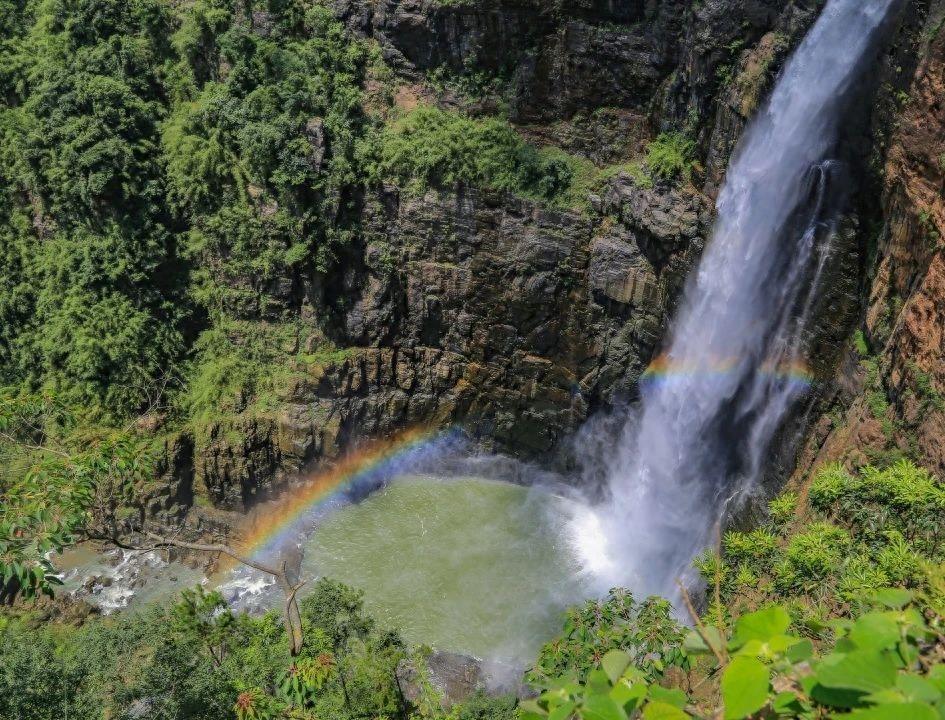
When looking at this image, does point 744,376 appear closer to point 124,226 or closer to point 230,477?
point 230,477

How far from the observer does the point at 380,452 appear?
635 inches

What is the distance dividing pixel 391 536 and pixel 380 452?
7.38 feet

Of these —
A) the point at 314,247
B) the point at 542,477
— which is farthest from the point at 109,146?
the point at 542,477

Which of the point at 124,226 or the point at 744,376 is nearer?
the point at 744,376

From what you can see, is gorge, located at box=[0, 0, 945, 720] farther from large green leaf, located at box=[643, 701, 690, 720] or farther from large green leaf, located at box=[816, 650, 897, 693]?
large green leaf, located at box=[816, 650, 897, 693]

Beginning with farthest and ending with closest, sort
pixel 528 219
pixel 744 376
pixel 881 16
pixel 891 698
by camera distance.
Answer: pixel 528 219 < pixel 744 376 < pixel 881 16 < pixel 891 698

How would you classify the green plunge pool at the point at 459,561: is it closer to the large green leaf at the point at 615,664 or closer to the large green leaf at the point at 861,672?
the large green leaf at the point at 615,664

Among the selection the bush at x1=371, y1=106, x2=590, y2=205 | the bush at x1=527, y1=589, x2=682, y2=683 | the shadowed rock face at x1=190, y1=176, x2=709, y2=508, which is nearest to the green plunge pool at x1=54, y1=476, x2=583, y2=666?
the shadowed rock face at x1=190, y1=176, x2=709, y2=508

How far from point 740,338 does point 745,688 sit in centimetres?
1101

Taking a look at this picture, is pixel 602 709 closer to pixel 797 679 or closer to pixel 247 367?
pixel 797 679

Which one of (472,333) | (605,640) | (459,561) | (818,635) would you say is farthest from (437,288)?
(818,635)

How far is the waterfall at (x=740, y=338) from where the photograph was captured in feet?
33.4

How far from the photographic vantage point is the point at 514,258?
48.4 ft

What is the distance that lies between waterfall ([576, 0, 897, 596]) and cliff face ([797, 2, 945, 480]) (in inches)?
43.3
